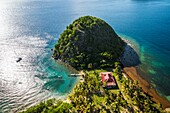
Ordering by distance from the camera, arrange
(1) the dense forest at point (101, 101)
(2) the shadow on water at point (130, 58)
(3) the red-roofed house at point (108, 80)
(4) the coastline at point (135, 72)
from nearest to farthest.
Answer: (1) the dense forest at point (101, 101)
(4) the coastline at point (135, 72)
(3) the red-roofed house at point (108, 80)
(2) the shadow on water at point (130, 58)

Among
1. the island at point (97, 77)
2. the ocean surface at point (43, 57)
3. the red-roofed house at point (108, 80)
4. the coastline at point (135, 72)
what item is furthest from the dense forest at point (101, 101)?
the ocean surface at point (43, 57)

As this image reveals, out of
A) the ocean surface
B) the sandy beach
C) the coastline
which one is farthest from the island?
the ocean surface

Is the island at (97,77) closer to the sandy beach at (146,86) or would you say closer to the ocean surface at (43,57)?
the sandy beach at (146,86)

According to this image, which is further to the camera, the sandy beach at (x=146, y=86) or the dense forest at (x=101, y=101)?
the sandy beach at (x=146, y=86)

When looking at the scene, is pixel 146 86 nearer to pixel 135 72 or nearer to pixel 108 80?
pixel 135 72

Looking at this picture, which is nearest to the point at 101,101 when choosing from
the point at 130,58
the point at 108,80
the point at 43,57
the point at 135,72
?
the point at 108,80

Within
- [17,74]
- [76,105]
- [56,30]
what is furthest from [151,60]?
[56,30]

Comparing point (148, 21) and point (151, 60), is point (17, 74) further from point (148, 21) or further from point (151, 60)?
point (148, 21)
